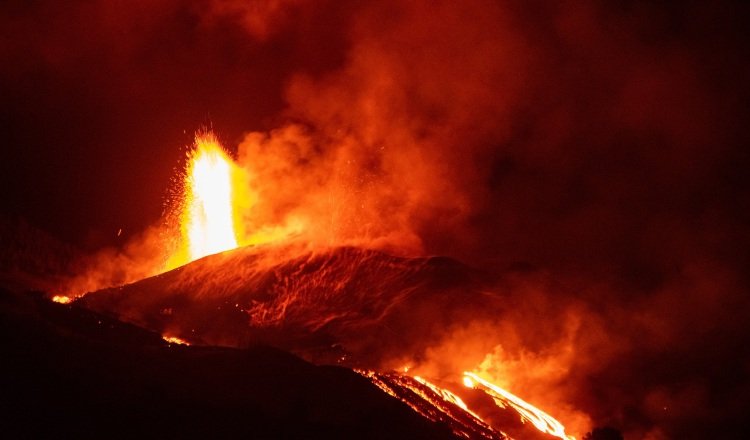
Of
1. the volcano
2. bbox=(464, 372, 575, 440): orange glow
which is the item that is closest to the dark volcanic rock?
the volcano

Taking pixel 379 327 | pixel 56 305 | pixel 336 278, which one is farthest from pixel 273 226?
pixel 56 305

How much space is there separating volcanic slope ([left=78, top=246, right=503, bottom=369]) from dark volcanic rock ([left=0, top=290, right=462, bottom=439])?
8036mm

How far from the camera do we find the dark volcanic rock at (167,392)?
40.1ft

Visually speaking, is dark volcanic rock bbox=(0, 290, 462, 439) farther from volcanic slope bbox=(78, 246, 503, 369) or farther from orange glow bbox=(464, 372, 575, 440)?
volcanic slope bbox=(78, 246, 503, 369)

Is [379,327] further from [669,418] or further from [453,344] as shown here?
[669,418]

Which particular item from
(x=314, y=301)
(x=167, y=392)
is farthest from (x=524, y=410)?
(x=167, y=392)

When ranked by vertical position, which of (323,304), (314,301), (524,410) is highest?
(314,301)

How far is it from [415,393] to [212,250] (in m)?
24.5

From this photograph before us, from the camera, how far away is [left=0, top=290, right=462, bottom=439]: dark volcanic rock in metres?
12.2

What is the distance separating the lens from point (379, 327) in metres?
26.6

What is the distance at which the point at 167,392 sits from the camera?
13812mm

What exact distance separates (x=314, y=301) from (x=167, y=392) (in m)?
16.3

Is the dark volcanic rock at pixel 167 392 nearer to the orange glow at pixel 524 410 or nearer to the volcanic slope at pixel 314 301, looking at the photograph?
the orange glow at pixel 524 410

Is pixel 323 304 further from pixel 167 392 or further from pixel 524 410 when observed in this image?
pixel 167 392
